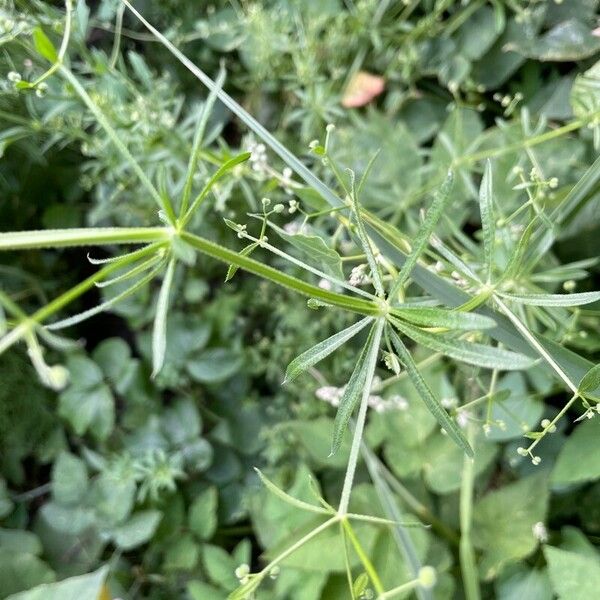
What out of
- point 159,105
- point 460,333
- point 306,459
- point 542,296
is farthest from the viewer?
point 306,459

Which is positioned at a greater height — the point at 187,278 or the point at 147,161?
the point at 147,161

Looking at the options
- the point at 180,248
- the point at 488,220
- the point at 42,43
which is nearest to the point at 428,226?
the point at 488,220

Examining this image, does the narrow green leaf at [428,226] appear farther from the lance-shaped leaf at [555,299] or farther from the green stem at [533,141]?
the green stem at [533,141]

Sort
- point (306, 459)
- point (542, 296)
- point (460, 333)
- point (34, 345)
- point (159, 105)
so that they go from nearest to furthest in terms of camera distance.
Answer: point (34, 345)
point (542, 296)
point (460, 333)
point (159, 105)
point (306, 459)

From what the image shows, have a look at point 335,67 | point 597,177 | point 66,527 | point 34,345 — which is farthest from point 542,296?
point 66,527

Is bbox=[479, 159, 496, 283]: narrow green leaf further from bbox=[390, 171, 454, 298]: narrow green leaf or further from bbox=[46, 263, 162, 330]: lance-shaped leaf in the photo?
bbox=[46, 263, 162, 330]: lance-shaped leaf

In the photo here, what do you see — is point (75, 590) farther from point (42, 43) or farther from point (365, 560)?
point (42, 43)

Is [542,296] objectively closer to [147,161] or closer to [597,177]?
[597,177]
